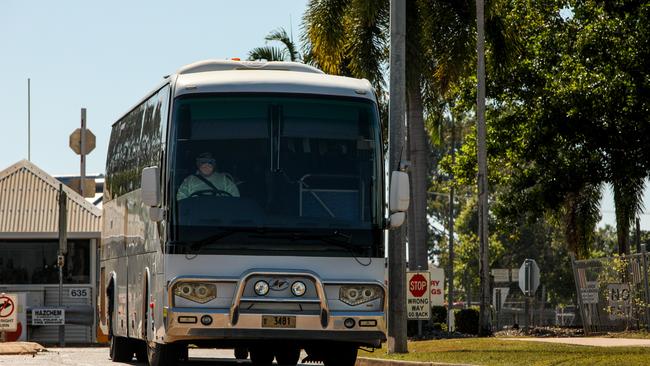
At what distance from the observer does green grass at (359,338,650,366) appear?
19.6 metres

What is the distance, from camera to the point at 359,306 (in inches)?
620

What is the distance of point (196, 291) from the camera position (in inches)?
608

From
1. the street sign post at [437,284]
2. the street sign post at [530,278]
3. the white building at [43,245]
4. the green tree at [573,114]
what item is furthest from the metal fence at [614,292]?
the white building at [43,245]

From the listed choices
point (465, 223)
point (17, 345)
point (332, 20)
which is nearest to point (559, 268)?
point (465, 223)

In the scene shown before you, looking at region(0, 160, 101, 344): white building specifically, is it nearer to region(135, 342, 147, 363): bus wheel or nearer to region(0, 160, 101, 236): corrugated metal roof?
region(0, 160, 101, 236): corrugated metal roof

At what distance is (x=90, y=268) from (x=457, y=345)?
20.6m

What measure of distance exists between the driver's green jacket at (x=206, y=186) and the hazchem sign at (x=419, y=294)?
48.8 feet

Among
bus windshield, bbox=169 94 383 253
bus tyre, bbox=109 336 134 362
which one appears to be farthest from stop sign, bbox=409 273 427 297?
bus windshield, bbox=169 94 383 253

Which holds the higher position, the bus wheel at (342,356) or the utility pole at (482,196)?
the utility pole at (482,196)

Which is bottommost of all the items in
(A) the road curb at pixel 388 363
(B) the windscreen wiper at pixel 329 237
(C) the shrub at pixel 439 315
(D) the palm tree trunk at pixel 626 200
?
(A) the road curb at pixel 388 363

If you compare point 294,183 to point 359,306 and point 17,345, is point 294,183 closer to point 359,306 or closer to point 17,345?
point 359,306

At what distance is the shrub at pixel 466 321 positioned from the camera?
41.4 m

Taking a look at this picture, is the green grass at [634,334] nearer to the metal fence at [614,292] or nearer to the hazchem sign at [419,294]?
the metal fence at [614,292]

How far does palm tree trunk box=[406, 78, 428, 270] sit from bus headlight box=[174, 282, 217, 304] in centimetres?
2018
